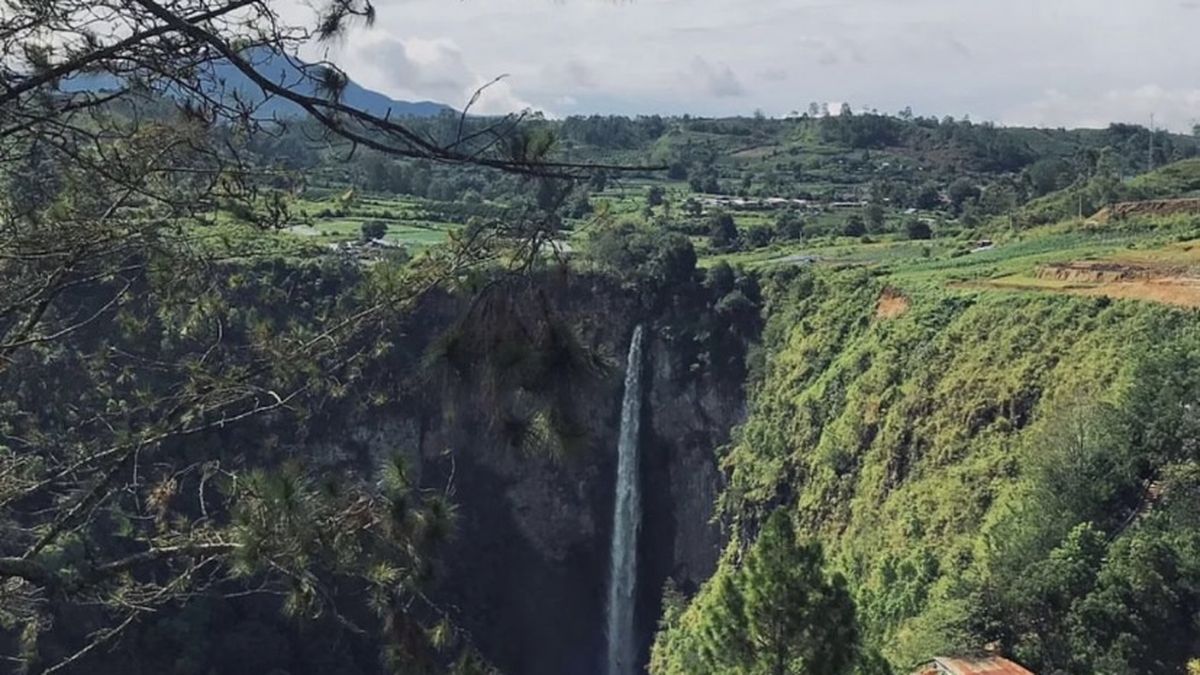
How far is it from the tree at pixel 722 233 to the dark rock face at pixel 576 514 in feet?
25.9

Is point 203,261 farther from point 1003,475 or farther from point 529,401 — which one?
point 1003,475

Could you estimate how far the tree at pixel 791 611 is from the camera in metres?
9.92

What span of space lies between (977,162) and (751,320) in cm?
4375

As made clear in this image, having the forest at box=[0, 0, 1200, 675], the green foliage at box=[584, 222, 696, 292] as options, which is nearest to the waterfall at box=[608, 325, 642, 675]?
the forest at box=[0, 0, 1200, 675]

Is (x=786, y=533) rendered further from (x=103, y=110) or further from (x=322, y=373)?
(x=103, y=110)

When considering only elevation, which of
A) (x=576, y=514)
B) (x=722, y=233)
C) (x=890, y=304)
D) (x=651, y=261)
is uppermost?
(x=722, y=233)

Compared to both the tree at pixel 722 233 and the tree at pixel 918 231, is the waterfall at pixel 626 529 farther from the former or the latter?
the tree at pixel 918 231

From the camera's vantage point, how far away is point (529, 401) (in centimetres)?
474

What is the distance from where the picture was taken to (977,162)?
67.5 metres

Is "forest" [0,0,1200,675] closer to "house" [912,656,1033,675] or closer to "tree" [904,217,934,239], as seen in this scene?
"house" [912,656,1033,675]

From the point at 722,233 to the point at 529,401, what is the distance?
33.4 metres

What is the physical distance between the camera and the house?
12328mm

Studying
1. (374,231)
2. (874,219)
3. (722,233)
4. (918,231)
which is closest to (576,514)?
(374,231)

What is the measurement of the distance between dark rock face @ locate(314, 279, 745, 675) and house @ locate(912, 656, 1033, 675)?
53.4 ft
